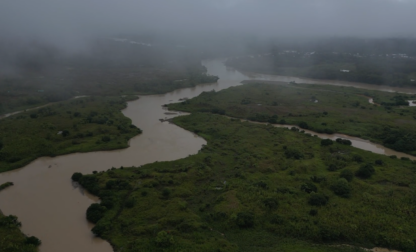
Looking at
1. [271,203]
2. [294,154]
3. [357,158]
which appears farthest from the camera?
[294,154]

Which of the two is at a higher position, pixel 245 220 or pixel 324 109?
pixel 324 109

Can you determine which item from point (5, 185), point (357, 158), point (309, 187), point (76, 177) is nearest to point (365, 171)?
point (357, 158)

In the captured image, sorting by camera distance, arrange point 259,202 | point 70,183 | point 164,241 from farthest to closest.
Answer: point 70,183 → point 259,202 → point 164,241

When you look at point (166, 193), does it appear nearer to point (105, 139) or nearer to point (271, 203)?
point (271, 203)

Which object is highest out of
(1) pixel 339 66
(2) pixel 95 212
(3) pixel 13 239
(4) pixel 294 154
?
(1) pixel 339 66

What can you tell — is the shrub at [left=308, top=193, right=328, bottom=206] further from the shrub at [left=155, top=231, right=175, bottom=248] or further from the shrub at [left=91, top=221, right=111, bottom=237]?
the shrub at [left=91, top=221, right=111, bottom=237]

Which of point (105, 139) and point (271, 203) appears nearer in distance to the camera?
point (271, 203)

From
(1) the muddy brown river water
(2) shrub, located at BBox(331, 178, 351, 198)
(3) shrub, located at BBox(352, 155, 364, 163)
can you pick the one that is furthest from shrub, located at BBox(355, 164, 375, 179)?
(1) the muddy brown river water
